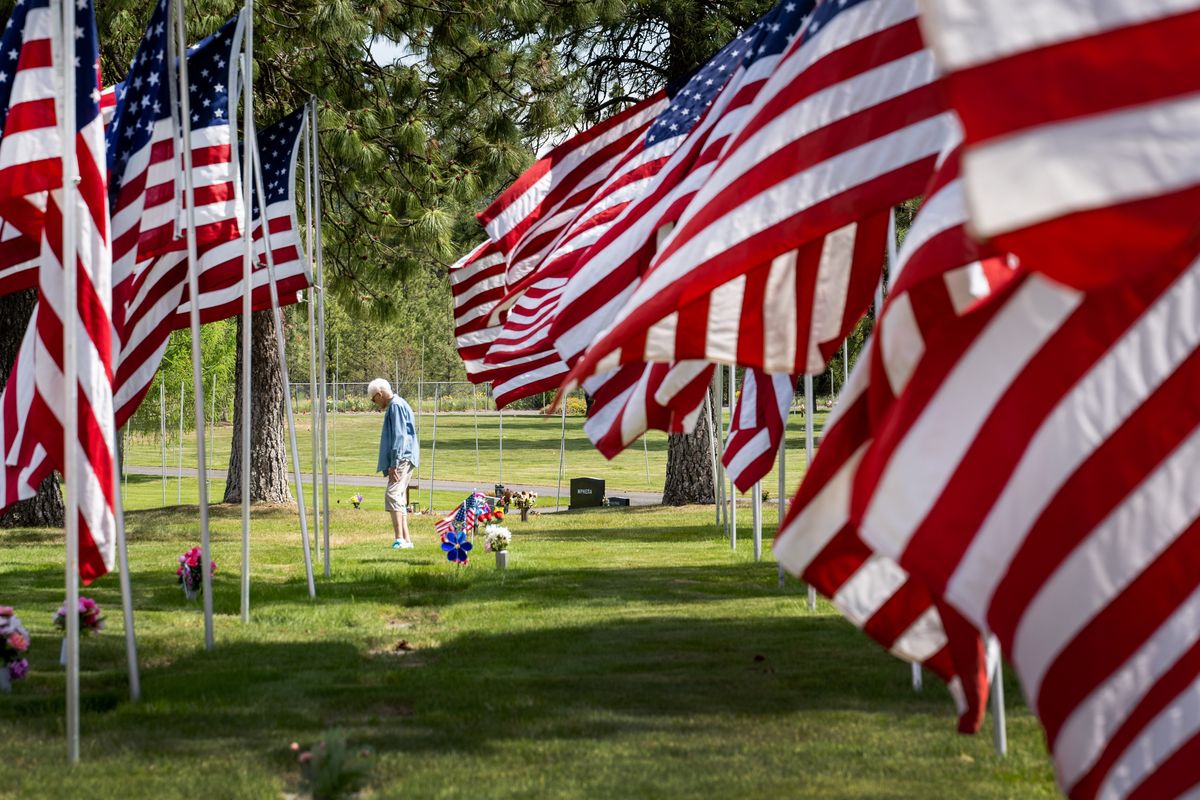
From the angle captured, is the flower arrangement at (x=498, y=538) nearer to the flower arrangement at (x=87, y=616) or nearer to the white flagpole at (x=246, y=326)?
the white flagpole at (x=246, y=326)

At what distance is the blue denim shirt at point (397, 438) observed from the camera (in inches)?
638

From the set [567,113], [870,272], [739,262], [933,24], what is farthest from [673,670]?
[567,113]

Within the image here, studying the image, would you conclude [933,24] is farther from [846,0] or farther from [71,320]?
[71,320]

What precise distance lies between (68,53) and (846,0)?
11.1 ft

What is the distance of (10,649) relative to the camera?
24.8ft

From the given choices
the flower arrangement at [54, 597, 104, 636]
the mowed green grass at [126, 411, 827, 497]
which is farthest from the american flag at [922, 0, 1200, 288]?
the mowed green grass at [126, 411, 827, 497]

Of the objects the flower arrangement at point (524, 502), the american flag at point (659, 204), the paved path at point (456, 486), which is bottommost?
the paved path at point (456, 486)

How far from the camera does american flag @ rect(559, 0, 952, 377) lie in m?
4.55

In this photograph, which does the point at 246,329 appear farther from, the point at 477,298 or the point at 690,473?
the point at 690,473

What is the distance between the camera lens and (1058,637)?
3.13 metres

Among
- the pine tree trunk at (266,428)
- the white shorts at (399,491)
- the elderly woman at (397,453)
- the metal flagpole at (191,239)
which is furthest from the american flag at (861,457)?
the pine tree trunk at (266,428)

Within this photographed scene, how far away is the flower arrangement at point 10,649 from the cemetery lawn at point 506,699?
0.10 meters

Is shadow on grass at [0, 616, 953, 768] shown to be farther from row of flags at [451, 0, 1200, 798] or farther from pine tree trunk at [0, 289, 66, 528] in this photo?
pine tree trunk at [0, 289, 66, 528]

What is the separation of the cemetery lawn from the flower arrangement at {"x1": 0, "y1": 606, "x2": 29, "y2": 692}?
0.10 metres
